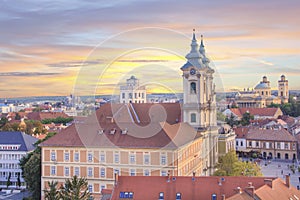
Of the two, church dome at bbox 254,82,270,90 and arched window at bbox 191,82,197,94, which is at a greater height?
church dome at bbox 254,82,270,90

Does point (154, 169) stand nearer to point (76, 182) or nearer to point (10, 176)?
point (76, 182)

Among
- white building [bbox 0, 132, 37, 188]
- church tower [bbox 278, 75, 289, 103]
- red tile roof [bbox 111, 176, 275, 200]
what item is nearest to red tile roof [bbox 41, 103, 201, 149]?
red tile roof [bbox 111, 176, 275, 200]

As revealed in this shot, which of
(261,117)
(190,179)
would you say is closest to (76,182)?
(190,179)

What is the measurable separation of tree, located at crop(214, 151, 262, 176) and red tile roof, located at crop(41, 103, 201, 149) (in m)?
4.80

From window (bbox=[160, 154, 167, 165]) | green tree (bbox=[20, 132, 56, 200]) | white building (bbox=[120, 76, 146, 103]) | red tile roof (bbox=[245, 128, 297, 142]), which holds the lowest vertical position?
green tree (bbox=[20, 132, 56, 200])

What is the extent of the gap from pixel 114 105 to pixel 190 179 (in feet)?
71.1

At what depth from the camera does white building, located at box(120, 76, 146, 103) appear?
137ft

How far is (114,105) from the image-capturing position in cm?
5766

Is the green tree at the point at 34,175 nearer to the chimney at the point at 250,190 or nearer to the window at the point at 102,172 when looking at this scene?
the window at the point at 102,172

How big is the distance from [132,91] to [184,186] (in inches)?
517

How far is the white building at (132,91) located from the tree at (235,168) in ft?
38.3

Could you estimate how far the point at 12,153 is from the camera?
70438 millimetres

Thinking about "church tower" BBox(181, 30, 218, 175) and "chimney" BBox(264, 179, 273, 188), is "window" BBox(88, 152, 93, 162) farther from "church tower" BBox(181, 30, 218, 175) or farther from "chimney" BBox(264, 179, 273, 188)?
"chimney" BBox(264, 179, 273, 188)

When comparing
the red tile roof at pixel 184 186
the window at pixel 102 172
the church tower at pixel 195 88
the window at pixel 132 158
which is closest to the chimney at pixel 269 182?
the red tile roof at pixel 184 186
